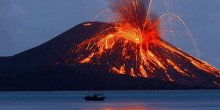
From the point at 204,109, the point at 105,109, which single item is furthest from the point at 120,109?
the point at 204,109

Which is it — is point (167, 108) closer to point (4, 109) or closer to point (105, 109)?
point (105, 109)

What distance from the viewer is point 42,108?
550 ft

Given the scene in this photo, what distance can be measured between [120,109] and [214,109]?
49.0 ft

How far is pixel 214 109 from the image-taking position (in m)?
160

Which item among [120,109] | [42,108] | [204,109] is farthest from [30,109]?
[204,109]

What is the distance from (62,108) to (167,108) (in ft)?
55.9

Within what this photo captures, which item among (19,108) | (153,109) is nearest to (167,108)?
(153,109)

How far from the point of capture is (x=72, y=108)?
547 ft

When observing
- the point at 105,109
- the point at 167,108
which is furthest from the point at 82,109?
the point at 167,108

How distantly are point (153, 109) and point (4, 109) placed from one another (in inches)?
940

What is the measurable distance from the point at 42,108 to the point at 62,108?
3732 millimetres

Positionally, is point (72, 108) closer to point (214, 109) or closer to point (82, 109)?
point (82, 109)

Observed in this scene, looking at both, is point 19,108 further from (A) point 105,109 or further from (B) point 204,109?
(B) point 204,109

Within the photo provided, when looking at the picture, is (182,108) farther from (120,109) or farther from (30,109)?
(30,109)
